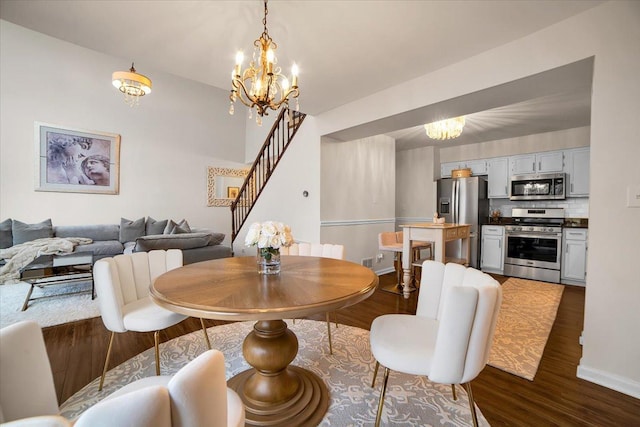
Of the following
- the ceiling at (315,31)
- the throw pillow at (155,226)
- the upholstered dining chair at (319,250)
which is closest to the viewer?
the ceiling at (315,31)

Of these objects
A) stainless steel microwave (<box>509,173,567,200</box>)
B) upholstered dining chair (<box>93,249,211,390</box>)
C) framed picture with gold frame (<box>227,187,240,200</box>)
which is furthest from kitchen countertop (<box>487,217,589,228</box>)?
framed picture with gold frame (<box>227,187,240,200</box>)

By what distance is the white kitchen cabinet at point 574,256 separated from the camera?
4098 millimetres

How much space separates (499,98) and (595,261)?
5.16 feet

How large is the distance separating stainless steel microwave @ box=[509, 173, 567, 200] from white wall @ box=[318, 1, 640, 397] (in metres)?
3.52

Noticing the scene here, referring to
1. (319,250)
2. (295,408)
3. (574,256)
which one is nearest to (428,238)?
(319,250)

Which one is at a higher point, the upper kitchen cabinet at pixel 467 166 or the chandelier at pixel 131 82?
the chandelier at pixel 131 82

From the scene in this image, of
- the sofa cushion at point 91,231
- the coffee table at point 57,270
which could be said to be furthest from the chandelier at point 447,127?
the sofa cushion at point 91,231

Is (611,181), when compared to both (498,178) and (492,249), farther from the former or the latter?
(498,178)

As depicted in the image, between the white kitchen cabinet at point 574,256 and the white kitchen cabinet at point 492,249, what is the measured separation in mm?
834

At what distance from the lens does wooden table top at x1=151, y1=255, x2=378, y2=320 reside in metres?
1.08

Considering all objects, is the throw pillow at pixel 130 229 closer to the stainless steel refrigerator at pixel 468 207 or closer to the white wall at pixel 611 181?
the stainless steel refrigerator at pixel 468 207

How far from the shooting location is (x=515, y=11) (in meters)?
1.88

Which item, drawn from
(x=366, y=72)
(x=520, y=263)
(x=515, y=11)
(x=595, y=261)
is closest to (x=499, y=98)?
(x=515, y=11)

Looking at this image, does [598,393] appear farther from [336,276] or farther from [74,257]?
[74,257]
